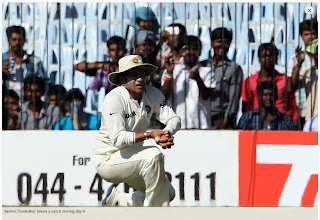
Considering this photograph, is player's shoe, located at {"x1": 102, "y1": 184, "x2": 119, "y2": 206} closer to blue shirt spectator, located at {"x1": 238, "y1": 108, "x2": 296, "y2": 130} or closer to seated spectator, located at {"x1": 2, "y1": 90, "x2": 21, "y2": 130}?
seated spectator, located at {"x1": 2, "y1": 90, "x2": 21, "y2": 130}

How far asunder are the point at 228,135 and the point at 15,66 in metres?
2.48

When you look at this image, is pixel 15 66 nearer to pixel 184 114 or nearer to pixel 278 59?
pixel 184 114

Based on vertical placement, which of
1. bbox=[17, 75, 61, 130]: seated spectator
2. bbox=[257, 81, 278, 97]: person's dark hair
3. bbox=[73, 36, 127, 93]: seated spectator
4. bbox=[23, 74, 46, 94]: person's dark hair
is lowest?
bbox=[17, 75, 61, 130]: seated spectator

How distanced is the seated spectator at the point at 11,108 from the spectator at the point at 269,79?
252 cm

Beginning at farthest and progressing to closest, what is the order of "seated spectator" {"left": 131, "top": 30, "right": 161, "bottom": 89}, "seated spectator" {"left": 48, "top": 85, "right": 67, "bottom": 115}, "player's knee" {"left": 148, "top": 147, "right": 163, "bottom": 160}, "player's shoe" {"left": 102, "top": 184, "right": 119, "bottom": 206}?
"seated spectator" {"left": 48, "top": 85, "right": 67, "bottom": 115} → "seated spectator" {"left": 131, "top": 30, "right": 161, "bottom": 89} → "player's shoe" {"left": 102, "top": 184, "right": 119, "bottom": 206} → "player's knee" {"left": 148, "top": 147, "right": 163, "bottom": 160}

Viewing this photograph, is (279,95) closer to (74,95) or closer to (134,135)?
(74,95)

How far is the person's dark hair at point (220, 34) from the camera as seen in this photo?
9.33 meters

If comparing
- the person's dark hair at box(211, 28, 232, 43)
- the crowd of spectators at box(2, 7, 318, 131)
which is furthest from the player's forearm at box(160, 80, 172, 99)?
the person's dark hair at box(211, 28, 232, 43)

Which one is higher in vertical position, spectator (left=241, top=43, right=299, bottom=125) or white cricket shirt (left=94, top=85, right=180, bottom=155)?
spectator (left=241, top=43, right=299, bottom=125)

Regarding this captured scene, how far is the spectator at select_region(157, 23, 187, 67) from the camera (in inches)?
366

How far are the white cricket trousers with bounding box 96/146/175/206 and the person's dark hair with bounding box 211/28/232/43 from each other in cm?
206

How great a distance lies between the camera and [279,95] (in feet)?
31.1

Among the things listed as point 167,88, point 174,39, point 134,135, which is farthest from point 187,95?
point 134,135

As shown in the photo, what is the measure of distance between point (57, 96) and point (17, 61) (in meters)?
0.60
